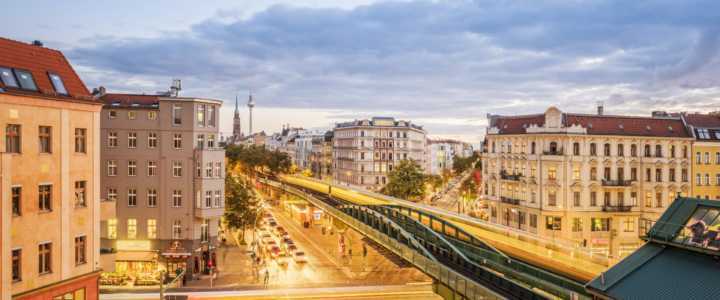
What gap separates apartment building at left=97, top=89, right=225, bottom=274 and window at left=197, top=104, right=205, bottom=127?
12.7 inches

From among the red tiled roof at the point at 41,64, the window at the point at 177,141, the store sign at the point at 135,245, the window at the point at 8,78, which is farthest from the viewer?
the window at the point at 177,141

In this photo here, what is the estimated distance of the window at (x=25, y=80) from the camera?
1089 inches

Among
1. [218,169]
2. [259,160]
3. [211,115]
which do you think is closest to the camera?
[218,169]

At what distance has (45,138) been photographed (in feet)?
90.2

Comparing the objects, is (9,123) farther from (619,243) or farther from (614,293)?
(619,243)

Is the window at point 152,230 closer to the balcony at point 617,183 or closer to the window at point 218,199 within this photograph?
the window at point 218,199

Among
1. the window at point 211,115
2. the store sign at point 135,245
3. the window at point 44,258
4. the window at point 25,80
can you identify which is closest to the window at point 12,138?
the window at point 25,80

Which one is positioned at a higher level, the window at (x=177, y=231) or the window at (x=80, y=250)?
the window at (x=80, y=250)

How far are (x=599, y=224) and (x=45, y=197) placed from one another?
55.5m

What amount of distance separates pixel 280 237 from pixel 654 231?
59.1m

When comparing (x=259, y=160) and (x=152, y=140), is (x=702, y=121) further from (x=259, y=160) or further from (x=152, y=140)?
(x=259, y=160)

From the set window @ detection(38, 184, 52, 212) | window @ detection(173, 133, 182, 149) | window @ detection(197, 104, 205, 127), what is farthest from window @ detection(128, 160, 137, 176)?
window @ detection(38, 184, 52, 212)

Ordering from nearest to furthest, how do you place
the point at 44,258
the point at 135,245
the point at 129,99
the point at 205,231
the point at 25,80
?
the point at 44,258 < the point at 25,80 < the point at 135,245 < the point at 205,231 < the point at 129,99

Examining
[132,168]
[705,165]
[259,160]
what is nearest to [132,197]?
[132,168]
